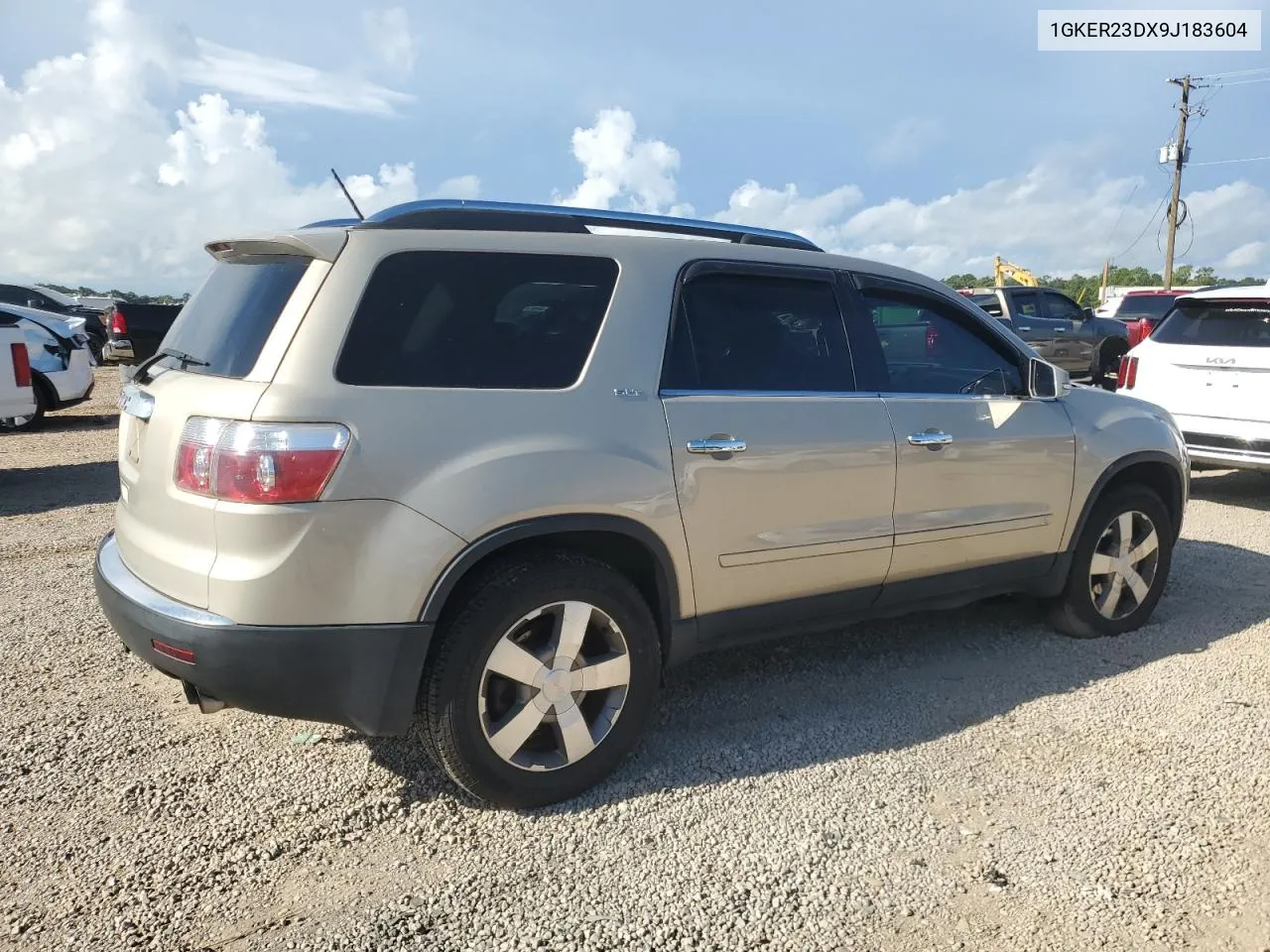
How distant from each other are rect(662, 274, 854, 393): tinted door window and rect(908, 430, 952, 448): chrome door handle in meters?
0.33

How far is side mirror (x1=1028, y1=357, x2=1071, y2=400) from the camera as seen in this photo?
13.8ft

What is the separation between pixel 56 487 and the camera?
323 inches

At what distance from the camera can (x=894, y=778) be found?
3240 millimetres

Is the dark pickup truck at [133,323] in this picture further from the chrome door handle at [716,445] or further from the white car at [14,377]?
the chrome door handle at [716,445]

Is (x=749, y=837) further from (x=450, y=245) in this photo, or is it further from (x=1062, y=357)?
(x=1062, y=357)

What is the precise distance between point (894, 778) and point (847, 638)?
137cm

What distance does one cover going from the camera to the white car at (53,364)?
11.4 m

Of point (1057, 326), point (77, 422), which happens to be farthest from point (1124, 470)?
point (1057, 326)

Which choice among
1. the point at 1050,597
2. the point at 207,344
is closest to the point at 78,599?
the point at 207,344

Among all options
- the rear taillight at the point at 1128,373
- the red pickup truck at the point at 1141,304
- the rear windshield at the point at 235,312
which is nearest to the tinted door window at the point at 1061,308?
the red pickup truck at the point at 1141,304

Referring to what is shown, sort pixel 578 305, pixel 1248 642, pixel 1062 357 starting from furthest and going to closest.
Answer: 1. pixel 1062 357
2. pixel 1248 642
3. pixel 578 305

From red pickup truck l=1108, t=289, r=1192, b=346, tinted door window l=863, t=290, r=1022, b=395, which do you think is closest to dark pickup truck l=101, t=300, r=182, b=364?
tinted door window l=863, t=290, r=1022, b=395

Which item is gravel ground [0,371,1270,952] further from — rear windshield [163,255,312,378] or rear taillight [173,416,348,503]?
rear windshield [163,255,312,378]

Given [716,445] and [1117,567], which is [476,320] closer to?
[716,445]
